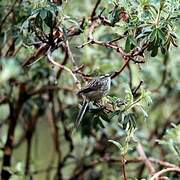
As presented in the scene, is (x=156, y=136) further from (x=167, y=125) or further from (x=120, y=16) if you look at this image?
(x=120, y=16)

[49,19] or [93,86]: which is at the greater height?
[49,19]

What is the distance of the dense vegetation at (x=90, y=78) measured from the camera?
0.82 metres

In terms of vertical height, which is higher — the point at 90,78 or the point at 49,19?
the point at 49,19

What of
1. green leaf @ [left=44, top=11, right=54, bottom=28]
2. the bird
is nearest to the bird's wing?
the bird

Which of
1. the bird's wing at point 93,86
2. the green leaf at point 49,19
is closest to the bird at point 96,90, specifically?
the bird's wing at point 93,86

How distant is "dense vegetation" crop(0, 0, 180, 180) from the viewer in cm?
82

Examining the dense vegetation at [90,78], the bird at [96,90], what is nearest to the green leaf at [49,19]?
the dense vegetation at [90,78]

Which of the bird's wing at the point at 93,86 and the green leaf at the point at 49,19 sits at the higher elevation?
the green leaf at the point at 49,19

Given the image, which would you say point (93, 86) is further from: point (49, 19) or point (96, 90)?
point (49, 19)

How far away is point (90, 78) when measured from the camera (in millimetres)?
882

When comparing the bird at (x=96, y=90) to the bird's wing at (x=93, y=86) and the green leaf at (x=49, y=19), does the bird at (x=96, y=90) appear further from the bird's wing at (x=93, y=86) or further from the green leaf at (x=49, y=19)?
the green leaf at (x=49, y=19)

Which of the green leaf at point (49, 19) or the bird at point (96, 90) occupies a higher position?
the green leaf at point (49, 19)

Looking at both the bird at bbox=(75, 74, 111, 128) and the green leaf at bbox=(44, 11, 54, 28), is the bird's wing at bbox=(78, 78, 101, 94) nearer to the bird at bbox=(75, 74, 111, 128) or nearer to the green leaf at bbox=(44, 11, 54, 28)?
the bird at bbox=(75, 74, 111, 128)

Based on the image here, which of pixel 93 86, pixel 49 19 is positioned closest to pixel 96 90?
pixel 93 86
